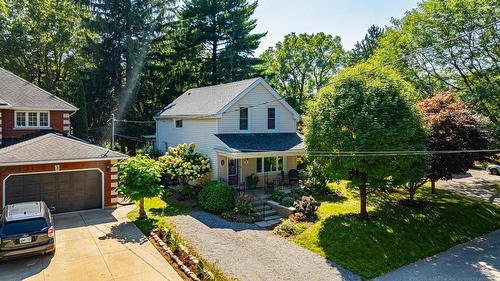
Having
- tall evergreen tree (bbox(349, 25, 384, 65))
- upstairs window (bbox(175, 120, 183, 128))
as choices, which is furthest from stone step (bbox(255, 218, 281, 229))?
tall evergreen tree (bbox(349, 25, 384, 65))

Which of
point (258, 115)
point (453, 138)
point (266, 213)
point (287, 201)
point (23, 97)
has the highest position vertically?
point (23, 97)

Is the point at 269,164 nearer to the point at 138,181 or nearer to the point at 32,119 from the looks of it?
the point at 138,181

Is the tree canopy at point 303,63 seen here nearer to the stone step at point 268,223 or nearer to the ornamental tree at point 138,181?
the stone step at point 268,223

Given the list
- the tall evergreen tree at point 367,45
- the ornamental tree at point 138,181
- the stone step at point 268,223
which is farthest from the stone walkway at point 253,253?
the tall evergreen tree at point 367,45

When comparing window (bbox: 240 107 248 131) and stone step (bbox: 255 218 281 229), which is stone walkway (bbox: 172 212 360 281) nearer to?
stone step (bbox: 255 218 281 229)

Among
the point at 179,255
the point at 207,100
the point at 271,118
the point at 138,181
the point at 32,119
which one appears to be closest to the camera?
the point at 179,255

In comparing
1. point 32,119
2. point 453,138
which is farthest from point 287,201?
point 32,119

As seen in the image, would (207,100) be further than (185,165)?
Yes

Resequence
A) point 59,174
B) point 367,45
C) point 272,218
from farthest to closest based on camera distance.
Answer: point 367,45, point 272,218, point 59,174
